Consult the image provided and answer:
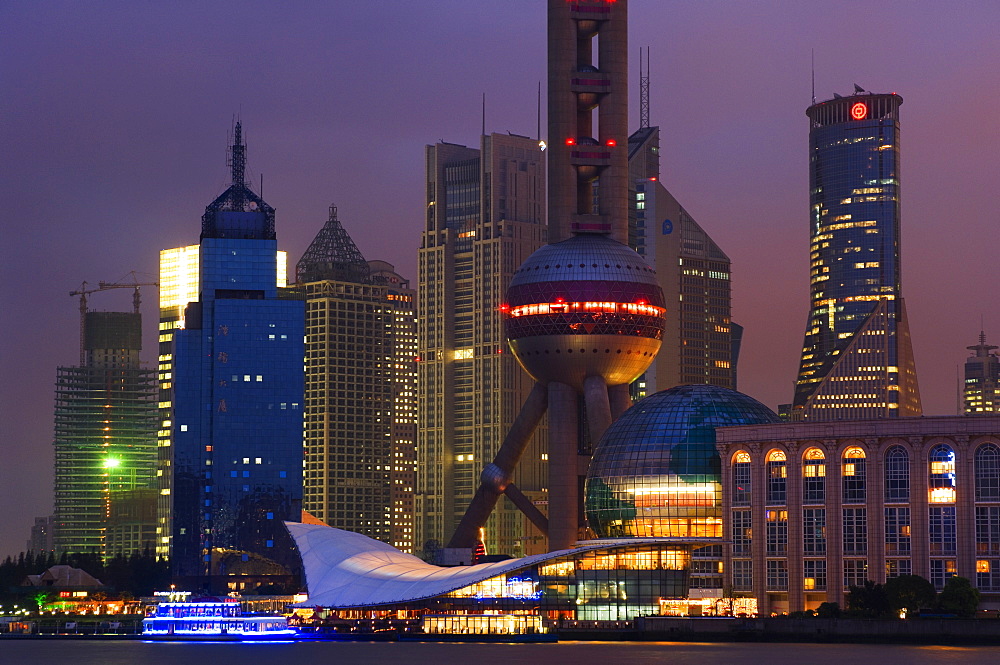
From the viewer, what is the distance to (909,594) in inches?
7672

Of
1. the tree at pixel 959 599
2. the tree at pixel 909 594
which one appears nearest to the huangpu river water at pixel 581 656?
the tree at pixel 909 594

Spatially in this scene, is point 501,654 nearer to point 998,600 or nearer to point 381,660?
point 381,660

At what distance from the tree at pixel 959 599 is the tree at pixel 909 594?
1.37m

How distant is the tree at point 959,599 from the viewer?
193 meters

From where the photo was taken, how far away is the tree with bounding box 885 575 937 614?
195 m

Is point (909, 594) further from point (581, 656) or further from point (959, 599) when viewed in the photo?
point (581, 656)

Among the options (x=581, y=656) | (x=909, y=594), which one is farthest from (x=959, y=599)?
(x=581, y=656)

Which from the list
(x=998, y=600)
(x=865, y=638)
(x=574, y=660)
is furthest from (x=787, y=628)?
(x=574, y=660)

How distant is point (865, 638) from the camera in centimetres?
19350

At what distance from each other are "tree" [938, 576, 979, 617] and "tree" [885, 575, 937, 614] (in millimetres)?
1371

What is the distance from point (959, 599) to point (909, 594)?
4783mm

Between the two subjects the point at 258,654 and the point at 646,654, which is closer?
the point at 646,654

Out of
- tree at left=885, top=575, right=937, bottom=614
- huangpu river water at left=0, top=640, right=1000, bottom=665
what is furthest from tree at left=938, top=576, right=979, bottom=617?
huangpu river water at left=0, top=640, right=1000, bottom=665

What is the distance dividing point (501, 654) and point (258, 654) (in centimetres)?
2582
